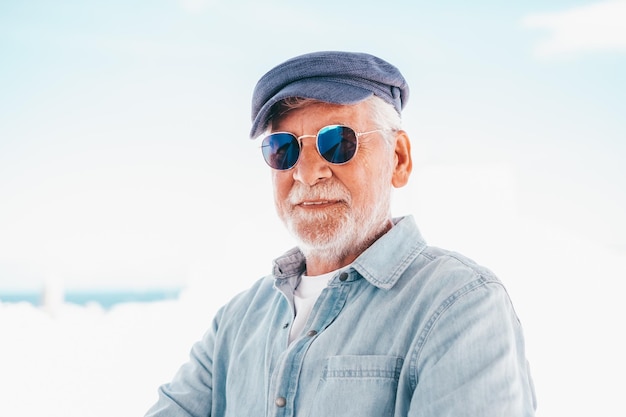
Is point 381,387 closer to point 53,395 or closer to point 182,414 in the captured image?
point 182,414

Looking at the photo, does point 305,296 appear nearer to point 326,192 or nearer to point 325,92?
point 326,192

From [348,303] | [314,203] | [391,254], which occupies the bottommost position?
[348,303]

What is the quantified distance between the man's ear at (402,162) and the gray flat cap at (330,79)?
11cm

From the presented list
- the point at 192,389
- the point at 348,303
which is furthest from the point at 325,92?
the point at 192,389

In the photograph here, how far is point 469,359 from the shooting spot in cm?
108

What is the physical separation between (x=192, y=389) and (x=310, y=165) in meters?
0.69

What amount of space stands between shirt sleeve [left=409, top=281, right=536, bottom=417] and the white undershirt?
385 mm

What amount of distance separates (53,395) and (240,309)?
175cm

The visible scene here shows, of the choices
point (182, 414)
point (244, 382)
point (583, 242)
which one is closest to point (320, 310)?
point (244, 382)

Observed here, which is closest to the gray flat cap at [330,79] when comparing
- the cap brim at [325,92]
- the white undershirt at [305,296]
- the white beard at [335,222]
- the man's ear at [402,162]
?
the cap brim at [325,92]

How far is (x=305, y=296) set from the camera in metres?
1.58

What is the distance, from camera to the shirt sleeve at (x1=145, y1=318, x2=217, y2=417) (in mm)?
1590

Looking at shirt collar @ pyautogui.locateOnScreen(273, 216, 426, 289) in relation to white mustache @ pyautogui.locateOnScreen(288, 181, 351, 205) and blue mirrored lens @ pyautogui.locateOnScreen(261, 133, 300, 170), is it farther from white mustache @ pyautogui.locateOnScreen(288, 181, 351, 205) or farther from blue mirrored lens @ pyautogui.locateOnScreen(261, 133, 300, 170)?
blue mirrored lens @ pyautogui.locateOnScreen(261, 133, 300, 170)

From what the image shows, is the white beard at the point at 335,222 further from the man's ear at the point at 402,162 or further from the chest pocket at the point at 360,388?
the chest pocket at the point at 360,388
